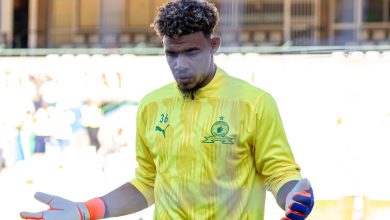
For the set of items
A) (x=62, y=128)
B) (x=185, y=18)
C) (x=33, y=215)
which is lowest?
(x=62, y=128)

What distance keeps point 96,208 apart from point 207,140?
48cm

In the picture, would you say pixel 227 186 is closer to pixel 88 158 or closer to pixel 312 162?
pixel 312 162

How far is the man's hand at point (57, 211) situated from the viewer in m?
2.99

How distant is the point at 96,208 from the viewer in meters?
3.13

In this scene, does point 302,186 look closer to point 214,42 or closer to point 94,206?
point 214,42

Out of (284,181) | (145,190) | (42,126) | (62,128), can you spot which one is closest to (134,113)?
(62,128)

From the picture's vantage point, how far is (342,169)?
255 inches

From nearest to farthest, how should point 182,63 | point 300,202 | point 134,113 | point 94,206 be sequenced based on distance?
point 300,202, point 182,63, point 94,206, point 134,113

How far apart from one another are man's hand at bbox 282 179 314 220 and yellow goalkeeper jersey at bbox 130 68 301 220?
0.63ft

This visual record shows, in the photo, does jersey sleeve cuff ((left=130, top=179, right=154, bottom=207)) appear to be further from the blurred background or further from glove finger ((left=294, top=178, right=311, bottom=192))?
the blurred background

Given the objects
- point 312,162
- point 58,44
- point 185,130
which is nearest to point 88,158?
point 312,162

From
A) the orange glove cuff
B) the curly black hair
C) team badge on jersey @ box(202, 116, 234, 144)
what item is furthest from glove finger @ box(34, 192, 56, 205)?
the curly black hair

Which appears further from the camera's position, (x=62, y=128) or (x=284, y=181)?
(x=62, y=128)

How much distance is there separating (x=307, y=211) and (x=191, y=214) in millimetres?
437
